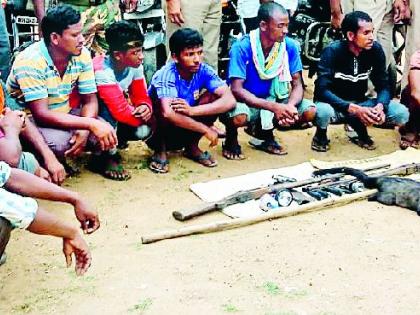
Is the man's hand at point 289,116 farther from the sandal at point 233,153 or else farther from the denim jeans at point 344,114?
the sandal at point 233,153

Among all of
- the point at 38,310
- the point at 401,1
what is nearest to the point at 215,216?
the point at 38,310

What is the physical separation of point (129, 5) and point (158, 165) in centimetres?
206

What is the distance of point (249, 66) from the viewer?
618 centimetres

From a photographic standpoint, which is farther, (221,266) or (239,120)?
(239,120)

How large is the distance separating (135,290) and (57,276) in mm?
468

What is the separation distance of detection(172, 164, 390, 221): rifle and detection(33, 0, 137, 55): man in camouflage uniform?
2131 millimetres

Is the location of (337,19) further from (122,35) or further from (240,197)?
(240,197)

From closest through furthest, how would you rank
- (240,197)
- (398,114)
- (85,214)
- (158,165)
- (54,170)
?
(85,214), (54,170), (240,197), (158,165), (398,114)

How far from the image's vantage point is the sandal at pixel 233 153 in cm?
613

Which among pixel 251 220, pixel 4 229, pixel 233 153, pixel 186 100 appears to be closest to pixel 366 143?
pixel 233 153

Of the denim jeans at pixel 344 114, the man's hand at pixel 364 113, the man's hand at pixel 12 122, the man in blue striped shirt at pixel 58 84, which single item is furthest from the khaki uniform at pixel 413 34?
the man's hand at pixel 12 122

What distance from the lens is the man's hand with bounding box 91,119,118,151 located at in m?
5.09

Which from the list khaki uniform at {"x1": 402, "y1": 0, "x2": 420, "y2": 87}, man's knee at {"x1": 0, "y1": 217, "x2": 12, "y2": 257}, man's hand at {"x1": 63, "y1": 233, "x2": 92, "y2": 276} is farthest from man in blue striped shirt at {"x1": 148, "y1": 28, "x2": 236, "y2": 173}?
man's knee at {"x1": 0, "y1": 217, "x2": 12, "y2": 257}

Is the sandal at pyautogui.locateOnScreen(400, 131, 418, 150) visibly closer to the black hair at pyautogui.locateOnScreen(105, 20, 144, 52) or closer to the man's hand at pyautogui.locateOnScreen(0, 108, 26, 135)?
the black hair at pyautogui.locateOnScreen(105, 20, 144, 52)
